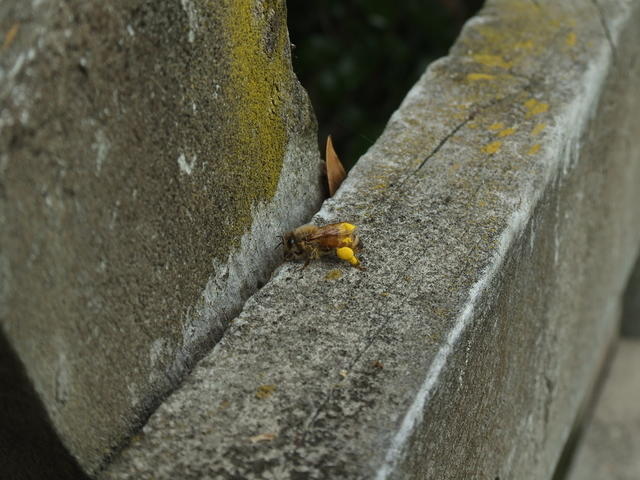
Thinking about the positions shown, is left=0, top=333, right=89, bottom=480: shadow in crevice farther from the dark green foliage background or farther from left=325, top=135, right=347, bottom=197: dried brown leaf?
the dark green foliage background

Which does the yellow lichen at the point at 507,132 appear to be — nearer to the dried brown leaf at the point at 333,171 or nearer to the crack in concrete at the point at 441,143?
the crack in concrete at the point at 441,143

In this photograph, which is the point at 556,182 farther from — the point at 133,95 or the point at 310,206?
the point at 133,95

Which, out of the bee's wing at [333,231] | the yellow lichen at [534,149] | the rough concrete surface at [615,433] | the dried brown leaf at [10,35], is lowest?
the rough concrete surface at [615,433]

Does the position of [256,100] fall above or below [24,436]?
above

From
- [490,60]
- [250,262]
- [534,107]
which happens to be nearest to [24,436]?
[250,262]

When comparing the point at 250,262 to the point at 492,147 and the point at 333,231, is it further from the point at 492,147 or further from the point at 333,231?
the point at 492,147

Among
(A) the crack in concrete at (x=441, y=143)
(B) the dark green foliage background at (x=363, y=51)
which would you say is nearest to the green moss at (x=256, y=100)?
(A) the crack in concrete at (x=441, y=143)

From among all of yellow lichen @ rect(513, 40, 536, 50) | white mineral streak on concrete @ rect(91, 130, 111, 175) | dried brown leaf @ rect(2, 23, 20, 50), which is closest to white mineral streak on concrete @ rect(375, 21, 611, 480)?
A: yellow lichen @ rect(513, 40, 536, 50)
